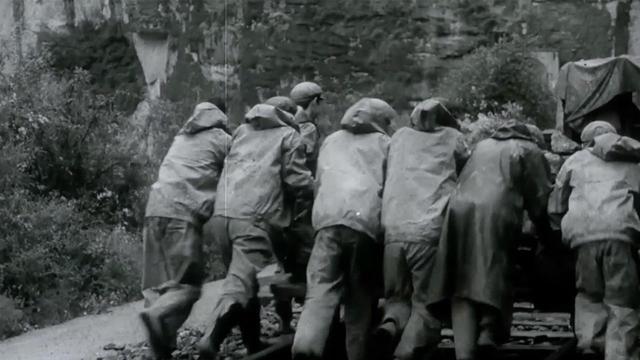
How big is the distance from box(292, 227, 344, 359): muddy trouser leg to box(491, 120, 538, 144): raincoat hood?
1339mm

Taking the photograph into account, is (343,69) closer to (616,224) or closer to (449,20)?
(449,20)

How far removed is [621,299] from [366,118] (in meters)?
2.48

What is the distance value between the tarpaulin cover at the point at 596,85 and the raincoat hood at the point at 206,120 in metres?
3.07

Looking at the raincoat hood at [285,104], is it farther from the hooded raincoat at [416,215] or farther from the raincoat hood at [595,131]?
the raincoat hood at [595,131]

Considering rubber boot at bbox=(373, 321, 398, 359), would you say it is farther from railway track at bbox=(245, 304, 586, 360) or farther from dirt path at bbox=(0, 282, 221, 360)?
dirt path at bbox=(0, 282, 221, 360)

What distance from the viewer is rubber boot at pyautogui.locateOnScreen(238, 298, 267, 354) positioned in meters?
14.7

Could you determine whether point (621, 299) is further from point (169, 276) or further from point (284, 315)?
point (284, 315)

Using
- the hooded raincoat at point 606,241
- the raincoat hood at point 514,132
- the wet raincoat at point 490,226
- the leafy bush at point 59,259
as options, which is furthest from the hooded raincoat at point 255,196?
the leafy bush at point 59,259

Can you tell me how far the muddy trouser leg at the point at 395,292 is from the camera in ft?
45.4

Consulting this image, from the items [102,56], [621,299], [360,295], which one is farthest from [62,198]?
[621,299]

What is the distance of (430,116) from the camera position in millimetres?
14164

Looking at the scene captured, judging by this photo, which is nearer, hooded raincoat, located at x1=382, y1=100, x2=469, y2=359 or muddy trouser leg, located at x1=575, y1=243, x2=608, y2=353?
muddy trouser leg, located at x1=575, y1=243, x2=608, y2=353

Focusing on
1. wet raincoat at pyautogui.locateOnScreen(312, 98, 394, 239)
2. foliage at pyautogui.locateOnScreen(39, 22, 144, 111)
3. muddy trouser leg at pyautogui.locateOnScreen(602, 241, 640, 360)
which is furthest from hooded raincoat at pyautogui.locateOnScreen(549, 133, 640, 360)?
foliage at pyautogui.locateOnScreen(39, 22, 144, 111)

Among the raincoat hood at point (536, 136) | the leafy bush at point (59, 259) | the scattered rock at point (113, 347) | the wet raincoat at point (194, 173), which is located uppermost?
the raincoat hood at point (536, 136)
